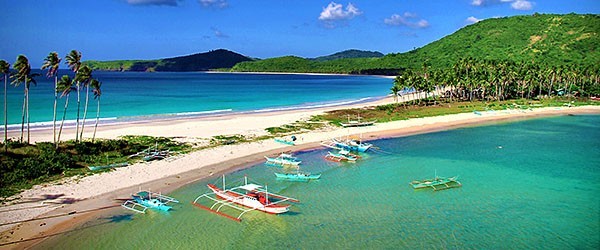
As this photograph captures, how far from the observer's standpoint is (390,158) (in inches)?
Answer: 1692

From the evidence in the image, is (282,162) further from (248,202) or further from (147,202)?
(147,202)

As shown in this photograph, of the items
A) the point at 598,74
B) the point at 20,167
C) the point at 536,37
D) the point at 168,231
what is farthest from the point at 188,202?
the point at 536,37

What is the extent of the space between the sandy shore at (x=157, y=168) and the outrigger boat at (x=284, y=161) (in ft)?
6.23

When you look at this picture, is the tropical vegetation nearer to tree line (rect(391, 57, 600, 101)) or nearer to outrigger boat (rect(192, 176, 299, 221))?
outrigger boat (rect(192, 176, 299, 221))

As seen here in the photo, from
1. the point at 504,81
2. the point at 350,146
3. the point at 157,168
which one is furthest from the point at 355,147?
the point at 504,81

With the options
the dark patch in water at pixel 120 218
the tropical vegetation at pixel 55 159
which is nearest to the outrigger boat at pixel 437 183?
the dark patch in water at pixel 120 218

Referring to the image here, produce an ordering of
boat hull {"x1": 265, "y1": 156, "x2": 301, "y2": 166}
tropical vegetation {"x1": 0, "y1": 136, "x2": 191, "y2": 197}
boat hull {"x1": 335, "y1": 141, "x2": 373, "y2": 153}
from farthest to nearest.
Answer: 1. boat hull {"x1": 335, "y1": 141, "x2": 373, "y2": 153}
2. boat hull {"x1": 265, "y1": 156, "x2": 301, "y2": 166}
3. tropical vegetation {"x1": 0, "y1": 136, "x2": 191, "y2": 197}

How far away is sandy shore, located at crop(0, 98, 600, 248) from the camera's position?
996 inches

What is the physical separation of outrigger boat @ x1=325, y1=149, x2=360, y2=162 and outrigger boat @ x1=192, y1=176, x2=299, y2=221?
1245 cm

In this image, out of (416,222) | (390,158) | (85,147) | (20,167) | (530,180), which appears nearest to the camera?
(416,222)

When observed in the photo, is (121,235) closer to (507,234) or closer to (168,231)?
(168,231)

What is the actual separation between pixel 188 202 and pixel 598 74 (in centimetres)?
10605

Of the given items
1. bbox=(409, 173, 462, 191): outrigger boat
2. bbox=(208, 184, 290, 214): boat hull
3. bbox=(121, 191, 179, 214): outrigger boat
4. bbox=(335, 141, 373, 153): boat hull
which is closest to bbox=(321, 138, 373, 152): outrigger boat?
bbox=(335, 141, 373, 153): boat hull

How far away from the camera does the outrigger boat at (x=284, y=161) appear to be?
39281 mm
